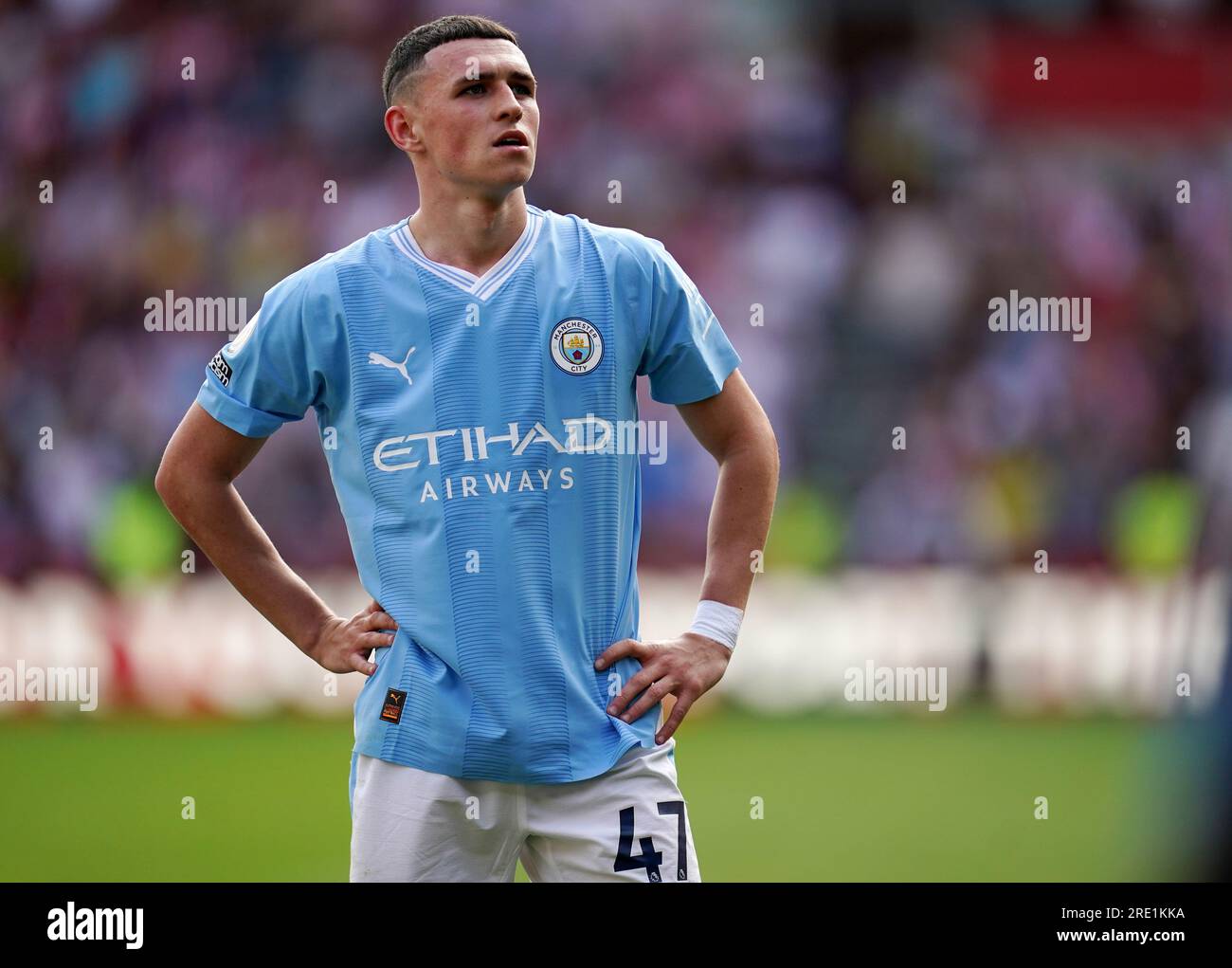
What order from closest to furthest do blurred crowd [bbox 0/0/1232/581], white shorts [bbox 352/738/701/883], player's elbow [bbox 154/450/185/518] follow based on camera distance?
white shorts [bbox 352/738/701/883]
player's elbow [bbox 154/450/185/518]
blurred crowd [bbox 0/0/1232/581]

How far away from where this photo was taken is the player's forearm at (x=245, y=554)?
126 inches

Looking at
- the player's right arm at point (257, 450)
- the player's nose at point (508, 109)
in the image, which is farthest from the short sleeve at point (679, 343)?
the player's right arm at point (257, 450)

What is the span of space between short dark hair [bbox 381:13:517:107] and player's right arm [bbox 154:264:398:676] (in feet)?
1.72

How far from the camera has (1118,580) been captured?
8641mm

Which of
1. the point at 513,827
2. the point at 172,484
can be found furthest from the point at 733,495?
the point at 172,484

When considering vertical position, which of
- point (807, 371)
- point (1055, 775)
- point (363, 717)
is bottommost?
point (1055, 775)

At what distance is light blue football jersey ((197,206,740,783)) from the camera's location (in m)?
2.97

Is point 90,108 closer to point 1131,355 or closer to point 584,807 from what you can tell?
point 1131,355

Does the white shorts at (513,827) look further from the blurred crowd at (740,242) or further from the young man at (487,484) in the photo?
the blurred crowd at (740,242)

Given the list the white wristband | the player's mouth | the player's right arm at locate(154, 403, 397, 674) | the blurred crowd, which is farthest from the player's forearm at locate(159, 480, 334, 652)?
the blurred crowd

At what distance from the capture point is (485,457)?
3.00 m

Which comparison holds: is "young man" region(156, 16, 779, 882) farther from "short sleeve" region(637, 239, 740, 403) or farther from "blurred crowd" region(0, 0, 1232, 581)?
"blurred crowd" region(0, 0, 1232, 581)

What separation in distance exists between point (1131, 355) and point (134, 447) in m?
A: 6.09

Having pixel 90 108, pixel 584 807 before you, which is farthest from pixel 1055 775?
pixel 90 108
